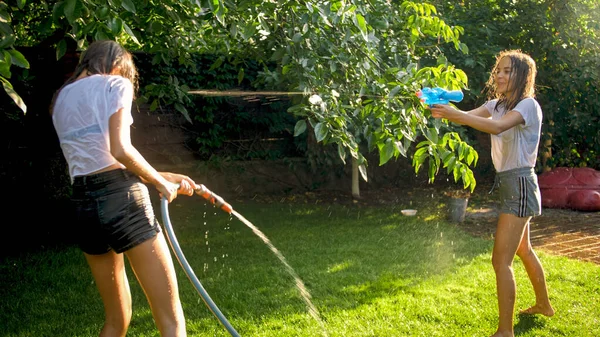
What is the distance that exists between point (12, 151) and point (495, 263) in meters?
5.03

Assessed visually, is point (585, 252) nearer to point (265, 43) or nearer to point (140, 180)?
point (265, 43)

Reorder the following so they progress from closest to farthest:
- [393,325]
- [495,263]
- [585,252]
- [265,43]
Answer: [495,263]
[393,325]
[265,43]
[585,252]

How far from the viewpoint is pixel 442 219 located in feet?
22.3

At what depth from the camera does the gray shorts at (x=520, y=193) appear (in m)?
3.37


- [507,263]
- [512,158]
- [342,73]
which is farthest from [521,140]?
[342,73]

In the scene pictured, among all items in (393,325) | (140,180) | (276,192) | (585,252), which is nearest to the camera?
(140,180)

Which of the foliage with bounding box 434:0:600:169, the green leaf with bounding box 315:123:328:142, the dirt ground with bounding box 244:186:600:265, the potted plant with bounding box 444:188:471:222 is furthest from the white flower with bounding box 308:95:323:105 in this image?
the foliage with bounding box 434:0:600:169

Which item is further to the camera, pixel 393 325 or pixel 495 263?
pixel 393 325

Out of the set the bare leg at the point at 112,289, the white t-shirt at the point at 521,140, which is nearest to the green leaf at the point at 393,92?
the white t-shirt at the point at 521,140

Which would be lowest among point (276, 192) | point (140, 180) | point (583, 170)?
point (276, 192)

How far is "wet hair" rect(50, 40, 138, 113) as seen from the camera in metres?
2.43

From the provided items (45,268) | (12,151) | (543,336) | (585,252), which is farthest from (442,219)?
(12,151)

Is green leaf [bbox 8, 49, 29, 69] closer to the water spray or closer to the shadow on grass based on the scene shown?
the water spray

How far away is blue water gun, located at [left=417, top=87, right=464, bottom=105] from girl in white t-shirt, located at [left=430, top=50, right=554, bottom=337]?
1.6 inches
